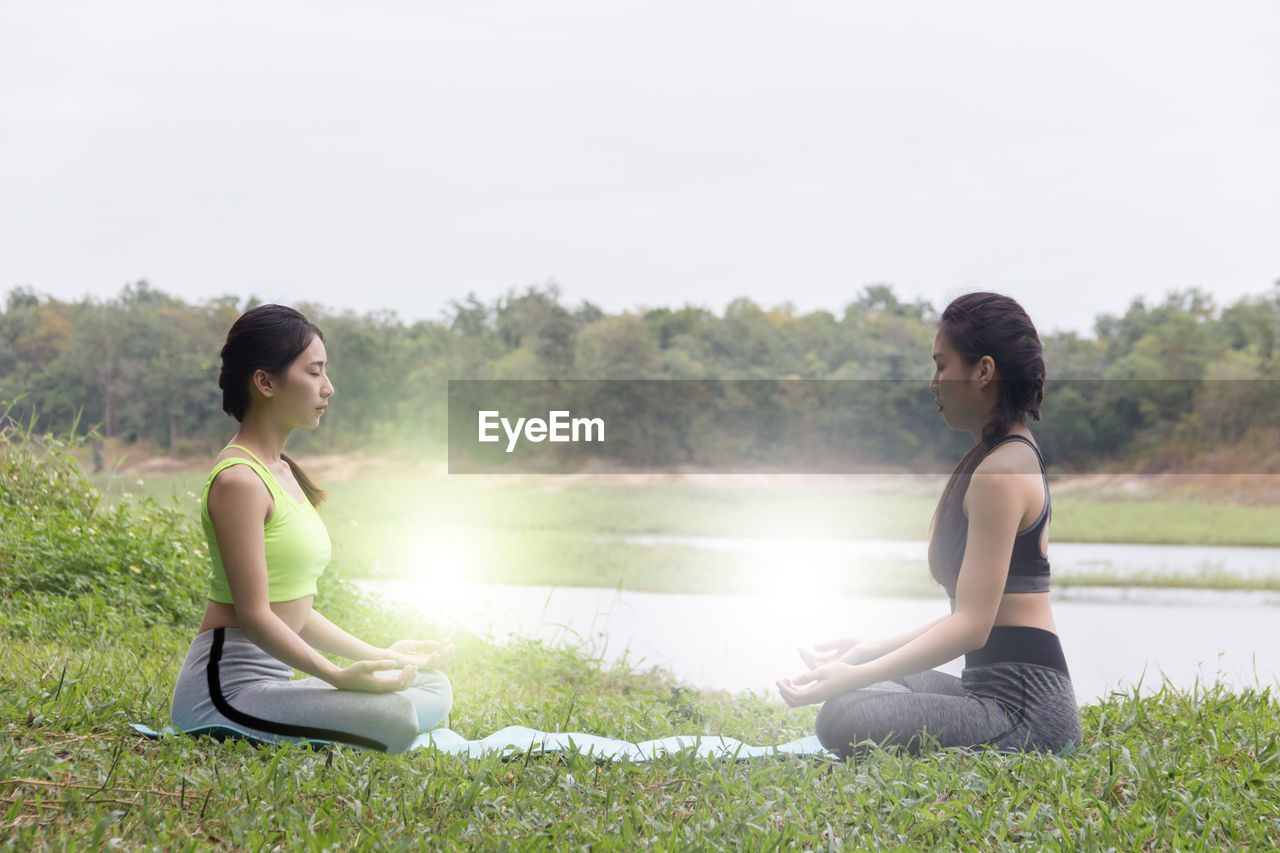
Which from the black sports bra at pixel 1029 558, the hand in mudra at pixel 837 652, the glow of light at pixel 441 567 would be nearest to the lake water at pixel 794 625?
the glow of light at pixel 441 567

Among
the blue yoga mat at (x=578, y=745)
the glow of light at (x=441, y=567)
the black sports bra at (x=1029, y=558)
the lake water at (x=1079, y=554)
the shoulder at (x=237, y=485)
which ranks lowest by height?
the lake water at (x=1079, y=554)

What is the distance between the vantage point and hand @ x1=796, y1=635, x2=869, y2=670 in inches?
103

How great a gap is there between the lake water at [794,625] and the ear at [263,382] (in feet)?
7.38

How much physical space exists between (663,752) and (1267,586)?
866cm

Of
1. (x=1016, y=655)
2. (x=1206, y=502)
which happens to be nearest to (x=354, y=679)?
(x=1016, y=655)

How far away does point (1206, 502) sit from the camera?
15578mm

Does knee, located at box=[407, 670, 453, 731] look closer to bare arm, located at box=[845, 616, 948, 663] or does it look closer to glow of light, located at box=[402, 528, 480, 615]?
bare arm, located at box=[845, 616, 948, 663]

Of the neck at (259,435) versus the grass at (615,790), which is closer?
the grass at (615,790)

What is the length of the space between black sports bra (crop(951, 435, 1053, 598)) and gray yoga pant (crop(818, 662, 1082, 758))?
21 centimetres

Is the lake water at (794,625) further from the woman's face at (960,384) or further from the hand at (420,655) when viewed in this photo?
the woman's face at (960,384)

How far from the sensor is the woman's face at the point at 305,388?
2338 millimetres

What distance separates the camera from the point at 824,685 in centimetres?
230

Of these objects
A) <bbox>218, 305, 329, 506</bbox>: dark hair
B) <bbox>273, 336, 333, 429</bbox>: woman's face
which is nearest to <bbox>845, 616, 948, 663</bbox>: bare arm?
<bbox>273, 336, 333, 429</bbox>: woman's face

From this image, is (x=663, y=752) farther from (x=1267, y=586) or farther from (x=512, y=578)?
(x=1267, y=586)
